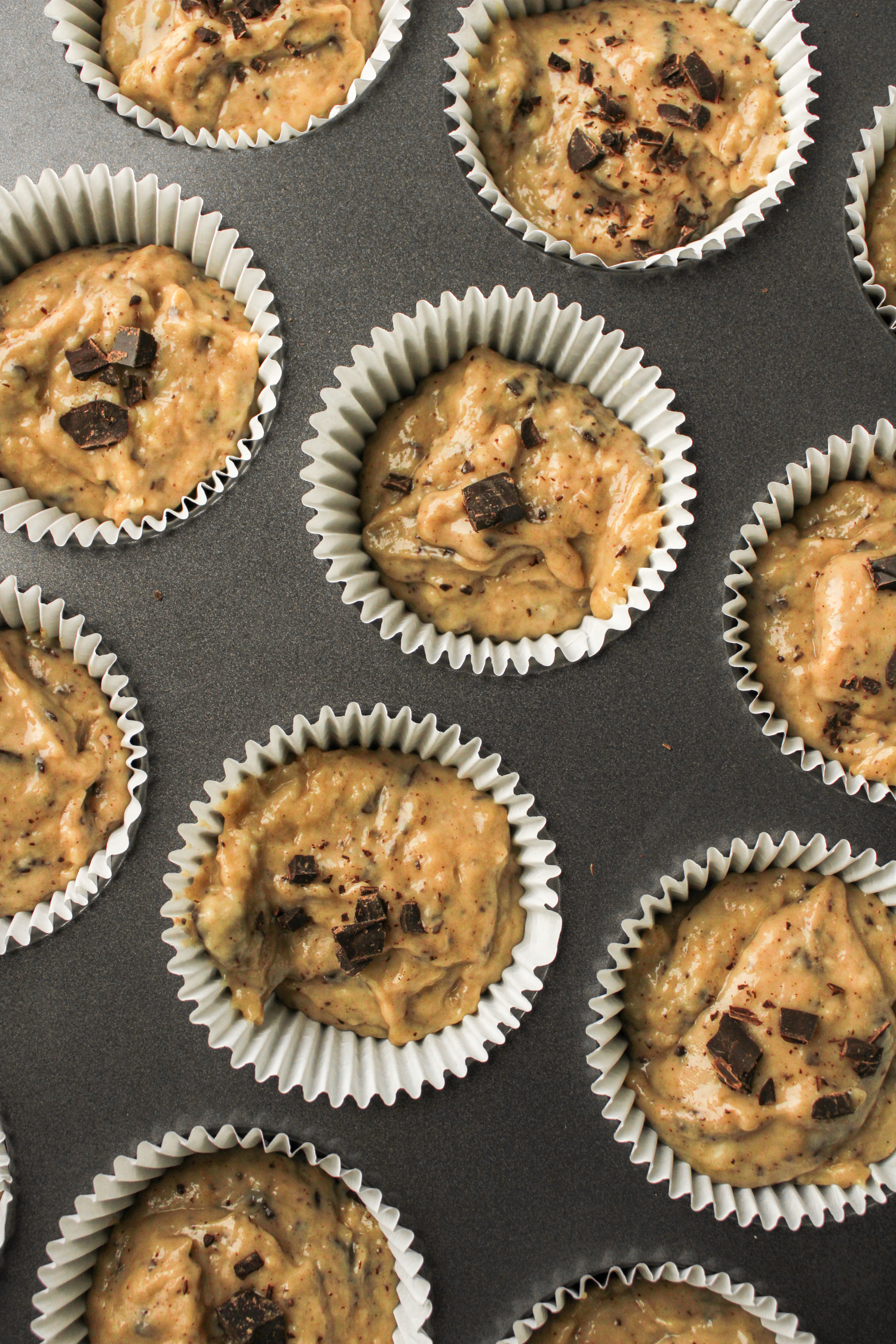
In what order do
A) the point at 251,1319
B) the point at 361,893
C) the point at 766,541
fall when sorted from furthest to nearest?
the point at 766,541 < the point at 361,893 < the point at 251,1319

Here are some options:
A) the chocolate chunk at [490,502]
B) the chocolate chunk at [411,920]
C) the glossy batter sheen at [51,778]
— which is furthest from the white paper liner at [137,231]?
the chocolate chunk at [411,920]

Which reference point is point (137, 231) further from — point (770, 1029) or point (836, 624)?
point (770, 1029)

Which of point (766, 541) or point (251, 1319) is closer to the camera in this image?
point (251, 1319)

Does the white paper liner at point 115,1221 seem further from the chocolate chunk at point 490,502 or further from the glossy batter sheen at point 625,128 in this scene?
the glossy batter sheen at point 625,128

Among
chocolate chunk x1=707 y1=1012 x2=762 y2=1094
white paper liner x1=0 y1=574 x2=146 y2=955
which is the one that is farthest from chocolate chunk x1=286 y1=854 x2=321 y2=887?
chocolate chunk x1=707 y1=1012 x2=762 y2=1094

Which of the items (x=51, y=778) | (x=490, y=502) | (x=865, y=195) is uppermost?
(x=865, y=195)

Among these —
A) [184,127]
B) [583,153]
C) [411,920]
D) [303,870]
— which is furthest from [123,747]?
Result: [583,153]
